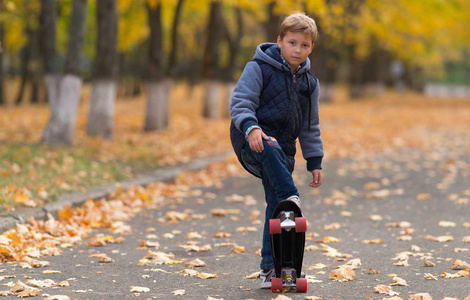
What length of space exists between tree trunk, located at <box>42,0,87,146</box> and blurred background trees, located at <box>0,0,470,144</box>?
0.03 meters

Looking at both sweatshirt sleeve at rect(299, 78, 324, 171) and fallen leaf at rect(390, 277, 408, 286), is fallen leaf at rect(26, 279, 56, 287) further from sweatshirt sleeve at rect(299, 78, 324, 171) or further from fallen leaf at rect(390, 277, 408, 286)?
fallen leaf at rect(390, 277, 408, 286)

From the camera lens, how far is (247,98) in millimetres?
4285

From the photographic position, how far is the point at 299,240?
4.28 m

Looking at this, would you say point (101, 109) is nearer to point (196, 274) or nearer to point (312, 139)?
point (196, 274)

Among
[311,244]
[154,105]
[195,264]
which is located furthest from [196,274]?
[154,105]

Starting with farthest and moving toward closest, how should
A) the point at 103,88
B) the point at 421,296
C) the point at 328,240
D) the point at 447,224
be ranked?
1. the point at 103,88
2. the point at 447,224
3. the point at 328,240
4. the point at 421,296

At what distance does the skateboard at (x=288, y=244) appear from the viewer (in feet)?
13.8

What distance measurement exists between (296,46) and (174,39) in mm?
16444

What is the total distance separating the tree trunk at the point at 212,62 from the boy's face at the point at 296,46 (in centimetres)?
1645

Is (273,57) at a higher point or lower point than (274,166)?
higher

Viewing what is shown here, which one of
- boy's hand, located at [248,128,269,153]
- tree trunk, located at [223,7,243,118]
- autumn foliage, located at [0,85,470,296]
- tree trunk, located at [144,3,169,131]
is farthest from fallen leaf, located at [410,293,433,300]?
tree trunk, located at [223,7,243,118]

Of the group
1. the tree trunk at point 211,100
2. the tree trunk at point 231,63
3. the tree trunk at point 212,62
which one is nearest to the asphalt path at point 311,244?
the tree trunk at point 212,62

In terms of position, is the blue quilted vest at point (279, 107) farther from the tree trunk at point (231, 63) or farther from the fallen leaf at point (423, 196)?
the tree trunk at point (231, 63)

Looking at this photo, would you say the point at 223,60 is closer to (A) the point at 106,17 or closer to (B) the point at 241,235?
(A) the point at 106,17
